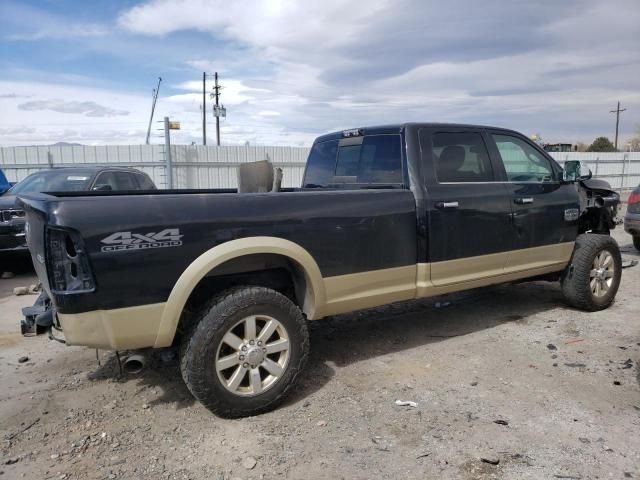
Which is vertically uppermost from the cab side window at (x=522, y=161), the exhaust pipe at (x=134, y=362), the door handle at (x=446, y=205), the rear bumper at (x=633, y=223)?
the cab side window at (x=522, y=161)

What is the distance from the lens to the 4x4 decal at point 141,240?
288 centimetres

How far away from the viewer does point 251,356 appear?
3.36 m

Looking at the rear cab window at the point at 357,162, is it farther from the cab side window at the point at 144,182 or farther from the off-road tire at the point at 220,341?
the cab side window at the point at 144,182

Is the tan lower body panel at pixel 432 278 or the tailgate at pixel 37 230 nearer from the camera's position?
the tailgate at pixel 37 230

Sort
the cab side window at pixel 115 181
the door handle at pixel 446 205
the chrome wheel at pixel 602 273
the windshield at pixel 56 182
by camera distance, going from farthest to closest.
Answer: the cab side window at pixel 115 181
the windshield at pixel 56 182
the chrome wheel at pixel 602 273
the door handle at pixel 446 205

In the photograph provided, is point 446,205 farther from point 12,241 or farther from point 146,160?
point 146,160

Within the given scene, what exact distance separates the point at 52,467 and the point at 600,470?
3.03 m

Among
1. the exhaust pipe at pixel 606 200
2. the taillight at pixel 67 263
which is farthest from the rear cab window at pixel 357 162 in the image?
the exhaust pipe at pixel 606 200

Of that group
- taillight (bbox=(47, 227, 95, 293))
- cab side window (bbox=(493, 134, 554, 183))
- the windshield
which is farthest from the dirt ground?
the windshield

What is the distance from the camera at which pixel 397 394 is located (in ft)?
12.3

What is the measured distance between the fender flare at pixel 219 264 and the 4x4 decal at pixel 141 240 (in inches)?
7.8

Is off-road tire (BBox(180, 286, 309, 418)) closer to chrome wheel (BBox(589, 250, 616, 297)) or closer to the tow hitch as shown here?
the tow hitch

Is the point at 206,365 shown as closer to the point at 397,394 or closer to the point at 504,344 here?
the point at 397,394

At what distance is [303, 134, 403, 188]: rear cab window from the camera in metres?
4.43
